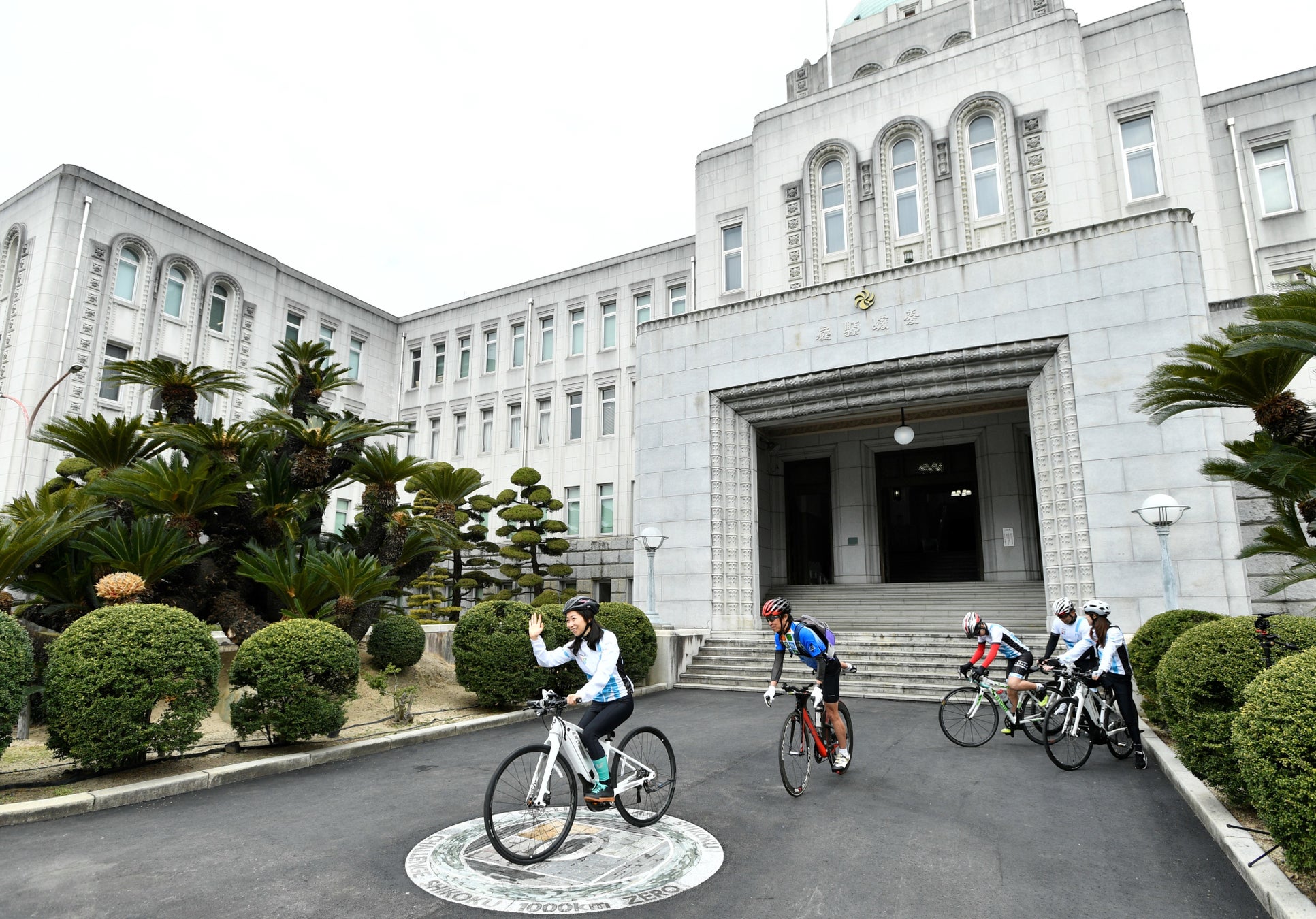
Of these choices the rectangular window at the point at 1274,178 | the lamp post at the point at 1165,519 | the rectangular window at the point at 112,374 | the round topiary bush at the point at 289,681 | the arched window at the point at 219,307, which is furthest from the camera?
the arched window at the point at 219,307

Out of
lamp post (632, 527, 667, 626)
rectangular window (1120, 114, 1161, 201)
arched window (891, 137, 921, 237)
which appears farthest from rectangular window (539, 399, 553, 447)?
rectangular window (1120, 114, 1161, 201)

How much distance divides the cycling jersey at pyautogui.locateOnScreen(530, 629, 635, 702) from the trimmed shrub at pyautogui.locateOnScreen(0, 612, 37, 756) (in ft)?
15.8

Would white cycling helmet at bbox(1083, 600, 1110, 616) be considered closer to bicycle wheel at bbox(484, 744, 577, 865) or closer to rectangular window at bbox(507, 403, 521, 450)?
bicycle wheel at bbox(484, 744, 577, 865)

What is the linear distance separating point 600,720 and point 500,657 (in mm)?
6701

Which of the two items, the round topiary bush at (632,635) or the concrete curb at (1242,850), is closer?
the concrete curb at (1242,850)

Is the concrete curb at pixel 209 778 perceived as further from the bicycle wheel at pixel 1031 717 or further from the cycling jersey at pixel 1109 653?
the cycling jersey at pixel 1109 653

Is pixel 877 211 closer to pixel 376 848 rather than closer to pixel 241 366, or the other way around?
pixel 376 848

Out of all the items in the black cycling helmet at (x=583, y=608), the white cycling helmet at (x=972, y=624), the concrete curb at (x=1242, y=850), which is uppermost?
the black cycling helmet at (x=583, y=608)

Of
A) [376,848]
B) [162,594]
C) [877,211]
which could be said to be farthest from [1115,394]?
[162,594]

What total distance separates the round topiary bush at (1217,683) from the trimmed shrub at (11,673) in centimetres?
1012

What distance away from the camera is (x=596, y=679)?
19.0ft

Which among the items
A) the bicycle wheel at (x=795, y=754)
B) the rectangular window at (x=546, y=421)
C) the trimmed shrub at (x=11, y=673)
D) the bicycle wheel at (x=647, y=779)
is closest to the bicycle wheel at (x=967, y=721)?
the bicycle wheel at (x=795, y=754)

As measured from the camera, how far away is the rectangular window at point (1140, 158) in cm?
1927

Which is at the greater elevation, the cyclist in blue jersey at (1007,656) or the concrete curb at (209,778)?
the cyclist in blue jersey at (1007,656)
